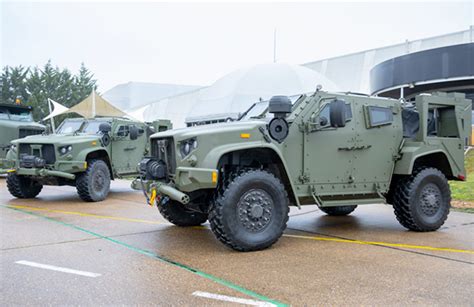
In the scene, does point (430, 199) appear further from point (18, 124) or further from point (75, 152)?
point (18, 124)

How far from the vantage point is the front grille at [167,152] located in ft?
19.2

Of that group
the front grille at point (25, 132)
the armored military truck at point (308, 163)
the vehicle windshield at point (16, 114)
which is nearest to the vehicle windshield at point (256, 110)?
the armored military truck at point (308, 163)

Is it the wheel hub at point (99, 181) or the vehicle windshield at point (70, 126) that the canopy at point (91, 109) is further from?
the wheel hub at point (99, 181)

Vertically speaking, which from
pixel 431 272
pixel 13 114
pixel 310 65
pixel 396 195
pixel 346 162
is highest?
pixel 310 65

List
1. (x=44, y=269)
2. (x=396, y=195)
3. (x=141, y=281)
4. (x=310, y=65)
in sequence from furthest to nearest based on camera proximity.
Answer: (x=310, y=65)
(x=396, y=195)
(x=44, y=269)
(x=141, y=281)

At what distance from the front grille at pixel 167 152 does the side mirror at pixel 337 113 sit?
6.62 ft

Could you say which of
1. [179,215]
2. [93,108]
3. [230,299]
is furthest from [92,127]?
[93,108]

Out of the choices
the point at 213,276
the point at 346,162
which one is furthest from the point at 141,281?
the point at 346,162

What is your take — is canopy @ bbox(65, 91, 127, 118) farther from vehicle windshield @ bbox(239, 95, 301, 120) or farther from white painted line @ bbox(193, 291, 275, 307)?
white painted line @ bbox(193, 291, 275, 307)

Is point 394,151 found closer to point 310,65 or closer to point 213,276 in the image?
point 213,276

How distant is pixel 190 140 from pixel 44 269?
2075 millimetres

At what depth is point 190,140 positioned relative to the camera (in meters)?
5.54

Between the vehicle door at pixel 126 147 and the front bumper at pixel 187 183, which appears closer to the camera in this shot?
the front bumper at pixel 187 183

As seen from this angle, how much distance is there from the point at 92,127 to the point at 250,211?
287 inches
